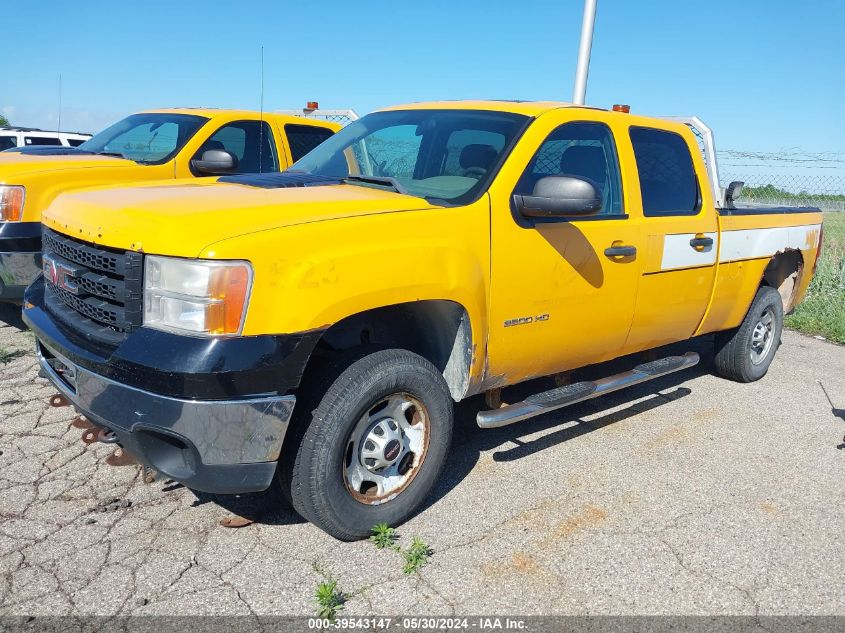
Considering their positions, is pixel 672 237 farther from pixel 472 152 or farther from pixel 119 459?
pixel 119 459

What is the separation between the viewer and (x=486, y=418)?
11.8 ft

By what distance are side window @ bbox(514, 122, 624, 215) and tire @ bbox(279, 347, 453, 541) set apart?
1370mm

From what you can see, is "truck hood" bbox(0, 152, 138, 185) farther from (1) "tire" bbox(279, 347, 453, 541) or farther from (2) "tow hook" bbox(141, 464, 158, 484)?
(1) "tire" bbox(279, 347, 453, 541)

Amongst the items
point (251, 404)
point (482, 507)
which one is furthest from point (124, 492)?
point (482, 507)

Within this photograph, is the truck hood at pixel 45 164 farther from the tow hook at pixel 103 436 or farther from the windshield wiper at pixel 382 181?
the windshield wiper at pixel 382 181

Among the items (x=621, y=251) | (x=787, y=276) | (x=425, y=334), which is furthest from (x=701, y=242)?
(x=425, y=334)

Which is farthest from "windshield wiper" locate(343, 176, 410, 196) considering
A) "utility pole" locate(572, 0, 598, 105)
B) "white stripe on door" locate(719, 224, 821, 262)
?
"utility pole" locate(572, 0, 598, 105)

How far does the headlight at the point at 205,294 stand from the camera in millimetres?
2605

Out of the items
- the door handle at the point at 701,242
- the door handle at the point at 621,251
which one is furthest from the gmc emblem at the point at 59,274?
the door handle at the point at 701,242

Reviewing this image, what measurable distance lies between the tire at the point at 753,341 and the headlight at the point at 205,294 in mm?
4489

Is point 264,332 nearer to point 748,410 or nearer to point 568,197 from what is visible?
point 568,197

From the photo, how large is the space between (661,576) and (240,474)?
5.98 feet

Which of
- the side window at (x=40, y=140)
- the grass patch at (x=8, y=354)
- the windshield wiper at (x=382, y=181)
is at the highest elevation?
the windshield wiper at (x=382, y=181)

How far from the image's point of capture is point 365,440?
10.4ft
